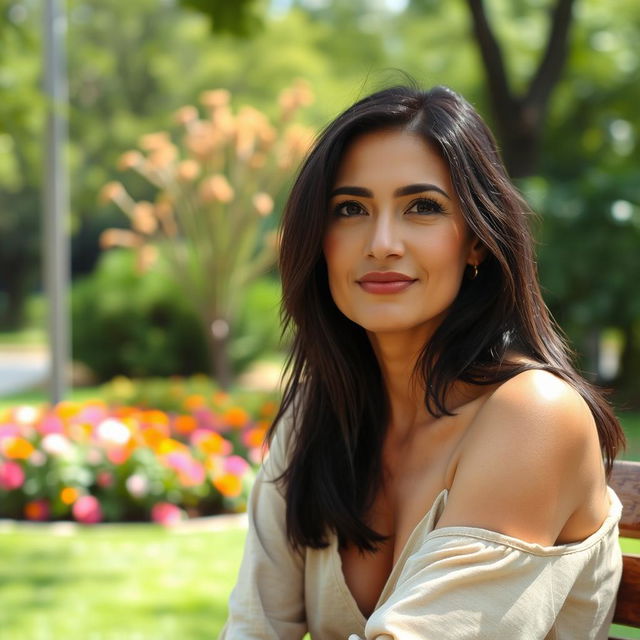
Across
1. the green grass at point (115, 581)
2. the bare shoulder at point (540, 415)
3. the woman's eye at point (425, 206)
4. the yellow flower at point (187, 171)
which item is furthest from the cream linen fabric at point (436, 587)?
the yellow flower at point (187, 171)

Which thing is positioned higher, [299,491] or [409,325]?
[409,325]

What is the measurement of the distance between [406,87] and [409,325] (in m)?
0.47

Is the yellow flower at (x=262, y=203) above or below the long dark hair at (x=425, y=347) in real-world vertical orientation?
below

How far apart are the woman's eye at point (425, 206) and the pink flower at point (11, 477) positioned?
434cm

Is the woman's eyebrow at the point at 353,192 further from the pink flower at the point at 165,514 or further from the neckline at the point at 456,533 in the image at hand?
the pink flower at the point at 165,514

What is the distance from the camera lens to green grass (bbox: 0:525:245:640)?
399 cm

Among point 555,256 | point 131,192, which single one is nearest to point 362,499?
point 555,256

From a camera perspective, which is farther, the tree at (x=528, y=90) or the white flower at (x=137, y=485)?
the tree at (x=528, y=90)

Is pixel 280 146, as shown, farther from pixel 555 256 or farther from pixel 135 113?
pixel 135 113

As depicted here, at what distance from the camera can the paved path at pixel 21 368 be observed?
51.3ft

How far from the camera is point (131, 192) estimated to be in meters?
28.7

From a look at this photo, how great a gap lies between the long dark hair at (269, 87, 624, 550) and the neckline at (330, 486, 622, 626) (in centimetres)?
7

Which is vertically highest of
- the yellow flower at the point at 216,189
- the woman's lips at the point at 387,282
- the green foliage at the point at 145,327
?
the woman's lips at the point at 387,282

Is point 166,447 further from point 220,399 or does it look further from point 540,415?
point 540,415
